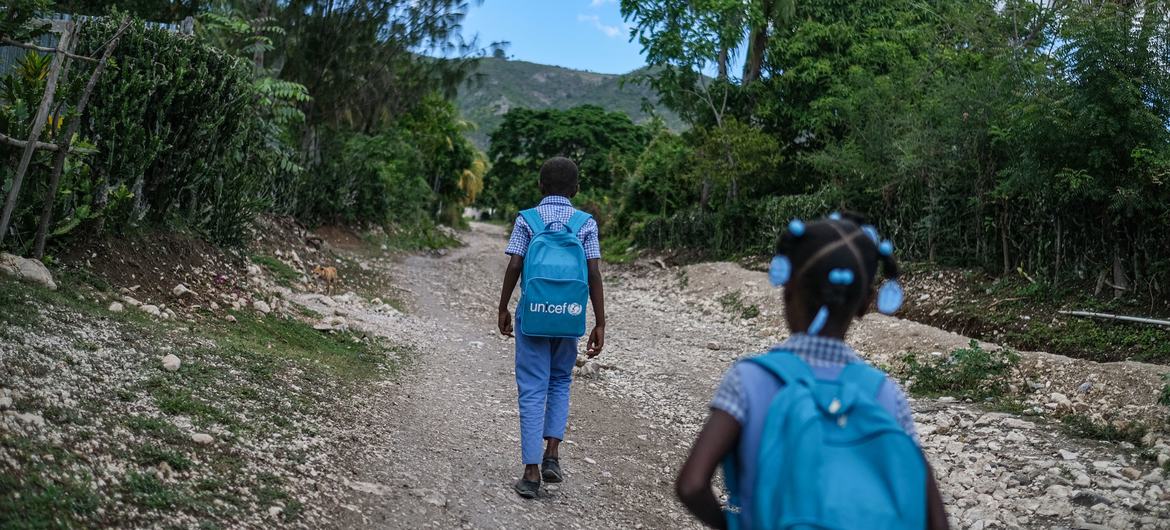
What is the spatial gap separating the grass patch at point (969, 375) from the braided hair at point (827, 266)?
649 centimetres

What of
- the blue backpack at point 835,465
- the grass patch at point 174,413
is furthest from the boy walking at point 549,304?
the blue backpack at point 835,465

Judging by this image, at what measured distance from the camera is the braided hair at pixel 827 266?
1922mm

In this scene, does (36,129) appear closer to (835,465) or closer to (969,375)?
(835,465)

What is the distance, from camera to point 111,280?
7.12 meters

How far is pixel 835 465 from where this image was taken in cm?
179

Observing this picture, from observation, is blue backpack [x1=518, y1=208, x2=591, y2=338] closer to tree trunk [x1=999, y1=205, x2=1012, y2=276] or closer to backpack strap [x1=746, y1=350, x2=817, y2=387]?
backpack strap [x1=746, y1=350, x2=817, y2=387]

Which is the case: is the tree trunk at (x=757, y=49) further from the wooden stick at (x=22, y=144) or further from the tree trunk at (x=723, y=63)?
the wooden stick at (x=22, y=144)

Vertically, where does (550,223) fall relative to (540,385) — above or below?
above

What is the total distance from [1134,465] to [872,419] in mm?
4809

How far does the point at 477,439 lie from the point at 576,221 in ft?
6.70

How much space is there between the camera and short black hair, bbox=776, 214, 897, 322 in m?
1.92

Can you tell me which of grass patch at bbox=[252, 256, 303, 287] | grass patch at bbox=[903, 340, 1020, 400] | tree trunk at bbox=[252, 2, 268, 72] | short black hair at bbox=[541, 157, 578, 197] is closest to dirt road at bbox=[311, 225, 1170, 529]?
grass patch at bbox=[903, 340, 1020, 400]

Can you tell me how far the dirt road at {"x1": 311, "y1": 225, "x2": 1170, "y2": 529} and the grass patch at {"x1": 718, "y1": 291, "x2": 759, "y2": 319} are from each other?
3.57 metres

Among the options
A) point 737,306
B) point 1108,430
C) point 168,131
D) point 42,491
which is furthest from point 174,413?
point 737,306
